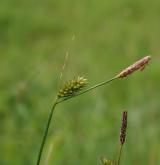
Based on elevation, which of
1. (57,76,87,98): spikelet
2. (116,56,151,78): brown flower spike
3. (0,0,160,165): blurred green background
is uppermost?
(0,0,160,165): blurred green background

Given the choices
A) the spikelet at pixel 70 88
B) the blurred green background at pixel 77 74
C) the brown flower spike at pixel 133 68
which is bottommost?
the spikelet at pixel 70 88

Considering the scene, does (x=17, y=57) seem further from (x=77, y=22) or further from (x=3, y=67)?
(x=77, y=22)

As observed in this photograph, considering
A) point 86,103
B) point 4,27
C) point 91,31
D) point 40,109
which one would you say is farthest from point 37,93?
point 4,27

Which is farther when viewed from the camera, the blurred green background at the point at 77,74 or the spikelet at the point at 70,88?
the blurred green background at the point at 77,74

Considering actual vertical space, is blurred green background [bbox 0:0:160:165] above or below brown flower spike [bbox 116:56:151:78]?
above

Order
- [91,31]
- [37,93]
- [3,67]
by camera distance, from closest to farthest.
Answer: [37,93]
[3,67]
[91,31]

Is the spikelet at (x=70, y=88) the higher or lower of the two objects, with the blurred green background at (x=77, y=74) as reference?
lower

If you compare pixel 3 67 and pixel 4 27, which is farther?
pixel 4 27

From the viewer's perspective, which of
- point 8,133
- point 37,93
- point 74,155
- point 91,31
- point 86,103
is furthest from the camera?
point 91,31
